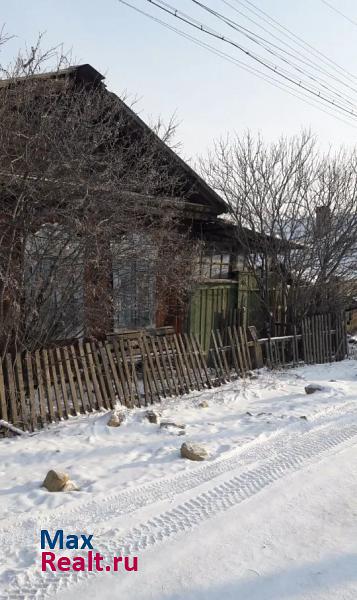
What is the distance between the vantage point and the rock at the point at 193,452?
13.6 ft

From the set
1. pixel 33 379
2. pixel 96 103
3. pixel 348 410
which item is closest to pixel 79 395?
pixel 33 379

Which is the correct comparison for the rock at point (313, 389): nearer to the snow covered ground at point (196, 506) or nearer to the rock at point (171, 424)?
the snow covered ground at point (196, 506)

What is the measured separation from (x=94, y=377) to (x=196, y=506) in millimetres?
2821

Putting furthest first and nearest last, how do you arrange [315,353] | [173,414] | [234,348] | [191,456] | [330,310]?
[330,310], [315,353], [234,348], [173,414], [191,456]

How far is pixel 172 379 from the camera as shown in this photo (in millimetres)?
6680

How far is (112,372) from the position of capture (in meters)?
5.95

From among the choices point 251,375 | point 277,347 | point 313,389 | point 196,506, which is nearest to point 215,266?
point 277,347

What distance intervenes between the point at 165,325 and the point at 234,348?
1.94 m

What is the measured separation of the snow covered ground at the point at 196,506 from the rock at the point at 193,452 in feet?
0.31

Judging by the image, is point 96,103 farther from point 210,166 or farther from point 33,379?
point 210,166

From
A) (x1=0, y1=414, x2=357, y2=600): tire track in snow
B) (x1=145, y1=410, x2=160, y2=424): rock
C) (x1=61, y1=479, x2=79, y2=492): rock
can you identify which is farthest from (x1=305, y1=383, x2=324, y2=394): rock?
(x1=61, y1=479, x2=79, y2=492): rock

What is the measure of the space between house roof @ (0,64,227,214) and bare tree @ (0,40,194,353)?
3.5 inches

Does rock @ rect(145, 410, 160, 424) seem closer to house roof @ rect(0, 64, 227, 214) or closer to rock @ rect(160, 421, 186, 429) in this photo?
rock @ rect(160, 421, 186, 429)

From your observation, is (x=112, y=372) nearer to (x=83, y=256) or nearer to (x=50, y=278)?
(x=50, y=278)
